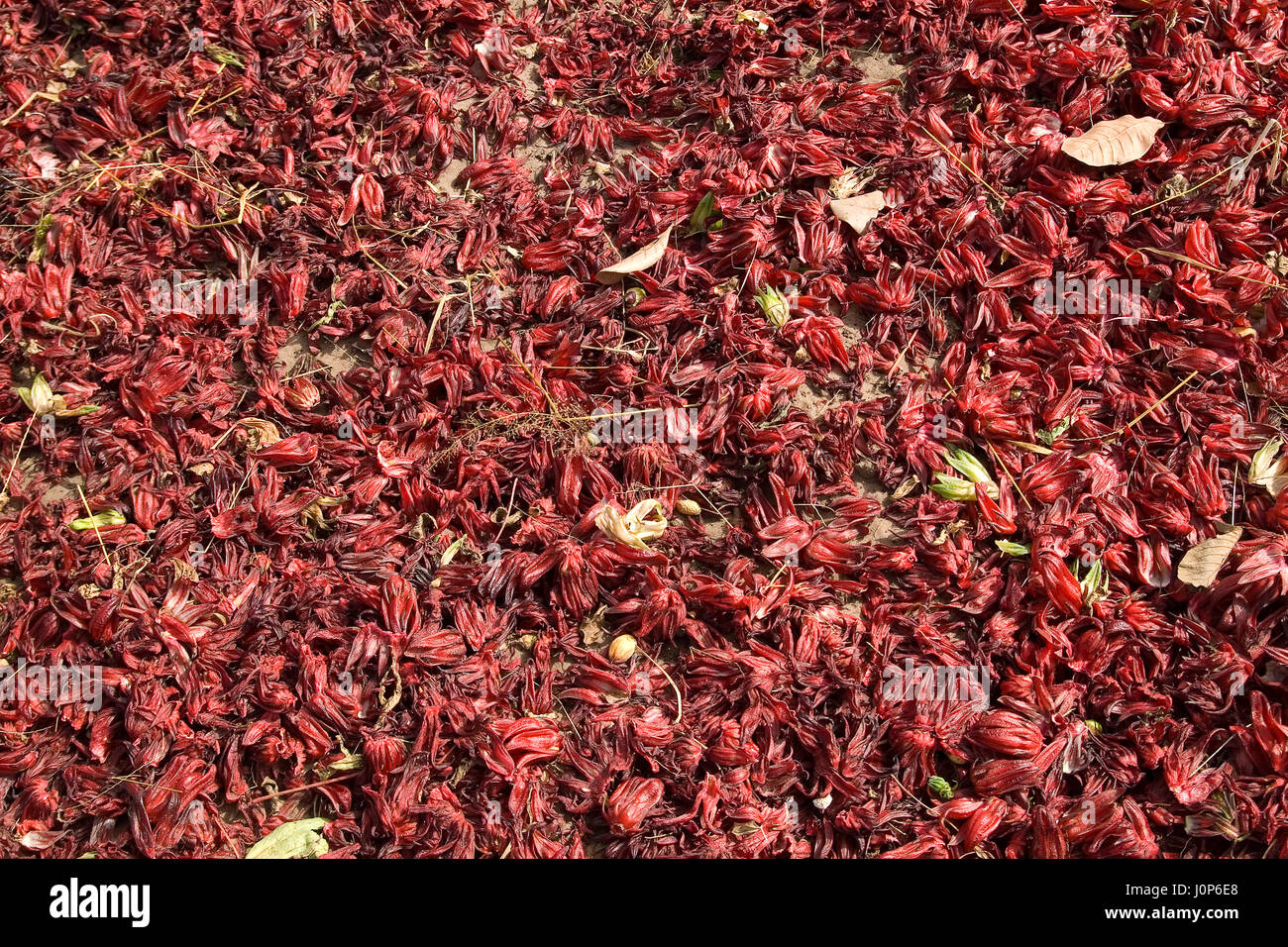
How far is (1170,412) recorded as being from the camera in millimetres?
3141

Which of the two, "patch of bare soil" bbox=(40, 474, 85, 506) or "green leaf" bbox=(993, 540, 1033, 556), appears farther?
"patch of bare soil" bbox=(40, 474, 85, 506)

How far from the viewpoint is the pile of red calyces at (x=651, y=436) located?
9.25ft

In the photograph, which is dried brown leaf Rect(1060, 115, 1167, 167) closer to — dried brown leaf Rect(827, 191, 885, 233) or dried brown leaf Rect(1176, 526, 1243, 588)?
dried brown leaf Rect(827, 191, 885, 233)

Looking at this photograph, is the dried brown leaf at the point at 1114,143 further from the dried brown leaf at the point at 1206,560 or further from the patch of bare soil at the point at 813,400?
the dried brown leaf at the point at 1206,560

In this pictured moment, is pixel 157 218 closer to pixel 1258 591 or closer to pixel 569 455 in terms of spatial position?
pixel 569 455

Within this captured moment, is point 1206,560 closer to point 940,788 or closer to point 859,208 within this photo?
point 940,788

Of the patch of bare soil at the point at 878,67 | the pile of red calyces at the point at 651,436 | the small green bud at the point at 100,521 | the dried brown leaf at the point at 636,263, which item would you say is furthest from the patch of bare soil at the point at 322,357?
the patch of bare soil at the point at 878,67

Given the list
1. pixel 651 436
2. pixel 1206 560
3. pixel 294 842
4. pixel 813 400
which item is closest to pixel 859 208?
pixel 813 400

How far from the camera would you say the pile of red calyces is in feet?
9.25

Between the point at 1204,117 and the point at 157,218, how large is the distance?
12.8 ft

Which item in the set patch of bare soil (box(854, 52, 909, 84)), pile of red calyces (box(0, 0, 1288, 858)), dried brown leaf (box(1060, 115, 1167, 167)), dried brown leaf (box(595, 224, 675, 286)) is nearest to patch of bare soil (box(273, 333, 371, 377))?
pile of red calyces (box(0, 0, 1288, 858))

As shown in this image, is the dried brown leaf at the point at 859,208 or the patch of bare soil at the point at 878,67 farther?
the patch of bare soil at the point at 878,67

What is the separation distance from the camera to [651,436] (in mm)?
3227

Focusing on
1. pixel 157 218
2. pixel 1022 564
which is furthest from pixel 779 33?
pixel 157 218
